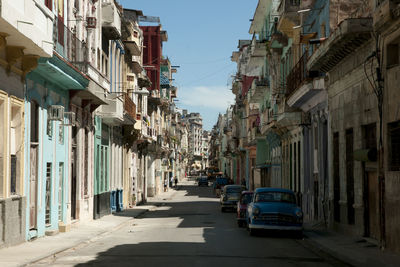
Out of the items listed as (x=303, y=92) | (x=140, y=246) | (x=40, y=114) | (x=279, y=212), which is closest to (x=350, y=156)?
(x=279, y=212)

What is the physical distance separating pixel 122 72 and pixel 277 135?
34.2 feet

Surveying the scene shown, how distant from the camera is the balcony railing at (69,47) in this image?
20.0 meters

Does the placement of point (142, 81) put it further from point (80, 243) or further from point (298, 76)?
point (80, 243)

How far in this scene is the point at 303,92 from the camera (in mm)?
26172

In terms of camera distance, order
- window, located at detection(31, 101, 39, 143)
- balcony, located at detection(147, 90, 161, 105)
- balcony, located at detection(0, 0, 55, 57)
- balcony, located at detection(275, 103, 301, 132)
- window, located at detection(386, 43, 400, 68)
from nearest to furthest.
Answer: balcony, located at detection(0, 0, 55, 57) < window, located at detection(386, 43, 400, 68) < window, located at detection(31, 101, 39, 143) < balcony, located at detection(275, 103, 301, 132) < balcony, located at detection(147, 90, 161, 105)

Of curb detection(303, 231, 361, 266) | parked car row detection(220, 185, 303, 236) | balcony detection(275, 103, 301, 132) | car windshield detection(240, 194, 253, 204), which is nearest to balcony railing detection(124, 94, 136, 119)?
balcony detection(275, 103, 301, 132)

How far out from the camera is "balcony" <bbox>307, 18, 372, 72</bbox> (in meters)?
18.0

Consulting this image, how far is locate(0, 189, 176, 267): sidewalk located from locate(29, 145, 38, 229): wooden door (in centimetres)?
59

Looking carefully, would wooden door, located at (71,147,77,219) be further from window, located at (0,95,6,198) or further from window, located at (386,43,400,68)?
window, located at (386,43,400,68)

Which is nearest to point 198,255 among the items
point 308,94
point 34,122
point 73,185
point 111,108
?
point 34,122

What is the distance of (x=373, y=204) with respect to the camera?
62.3 ft

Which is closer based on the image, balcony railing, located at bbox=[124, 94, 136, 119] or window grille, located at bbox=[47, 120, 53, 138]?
window grille, located at bbox=[47, 120, 53, 138]

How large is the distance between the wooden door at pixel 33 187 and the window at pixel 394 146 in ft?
32.4

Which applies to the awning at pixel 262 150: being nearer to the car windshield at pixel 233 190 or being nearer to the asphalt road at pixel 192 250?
the car windshield at pixel 233 190
